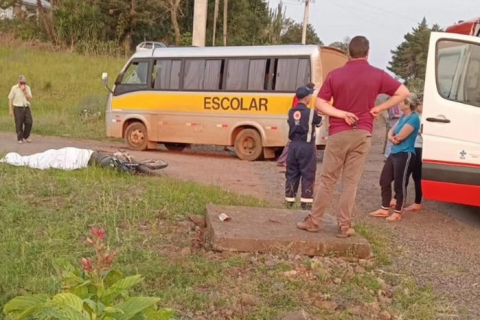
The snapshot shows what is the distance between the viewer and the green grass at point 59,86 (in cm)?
2033

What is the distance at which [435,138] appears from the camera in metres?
6.96

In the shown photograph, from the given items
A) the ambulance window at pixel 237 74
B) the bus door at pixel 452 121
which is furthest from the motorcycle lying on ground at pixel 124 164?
the ambulance window at pixel 237 74

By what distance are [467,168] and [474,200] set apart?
386mm

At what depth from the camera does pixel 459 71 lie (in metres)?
7.09

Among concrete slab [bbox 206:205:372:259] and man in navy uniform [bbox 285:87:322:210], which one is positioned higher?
man in navy uniform [bbox 285:87:322:210]

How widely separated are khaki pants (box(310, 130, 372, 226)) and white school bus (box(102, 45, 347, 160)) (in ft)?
25.4

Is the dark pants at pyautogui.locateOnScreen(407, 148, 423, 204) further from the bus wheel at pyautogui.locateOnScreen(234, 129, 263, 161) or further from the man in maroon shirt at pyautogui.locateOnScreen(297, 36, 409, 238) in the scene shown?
the bus wheel at pyautogui.locateOnScreen(234, 129, 263, 161)

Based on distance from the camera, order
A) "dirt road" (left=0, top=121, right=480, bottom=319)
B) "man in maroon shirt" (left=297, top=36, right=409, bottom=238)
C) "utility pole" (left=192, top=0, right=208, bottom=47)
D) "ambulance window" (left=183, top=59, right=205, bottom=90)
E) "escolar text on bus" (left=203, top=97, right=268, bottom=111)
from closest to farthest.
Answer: "dirt road" (left=0, top=121, right=480, bottom=319)
"man in maroon shirt" (left=297, top=36, right=409, bottom=238)
"escolar text on bus" (left=203, top=97, right=268, bottom=111)
"ambulance window" (left=183, top=59, right=205, bottom=90)
"utility pole" (left=192, top=0, right=208, bottom=47)

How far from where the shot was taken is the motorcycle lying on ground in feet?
29.2

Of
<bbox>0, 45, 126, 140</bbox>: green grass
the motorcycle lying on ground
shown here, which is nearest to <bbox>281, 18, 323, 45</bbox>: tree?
<bbox>0, 45, 126, 140</bbox>: green grass

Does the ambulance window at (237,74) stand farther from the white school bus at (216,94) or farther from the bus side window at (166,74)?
the bus side window at (166,74)

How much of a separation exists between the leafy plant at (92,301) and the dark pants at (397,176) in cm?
574

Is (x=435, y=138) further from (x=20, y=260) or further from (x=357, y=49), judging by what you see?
(x=20, y=260)

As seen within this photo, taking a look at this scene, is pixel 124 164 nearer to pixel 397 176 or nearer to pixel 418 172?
pixel 397 176
